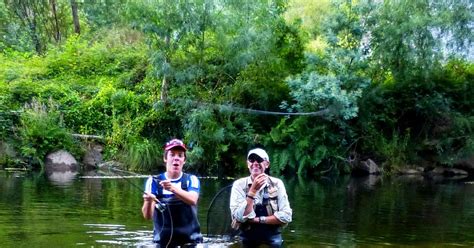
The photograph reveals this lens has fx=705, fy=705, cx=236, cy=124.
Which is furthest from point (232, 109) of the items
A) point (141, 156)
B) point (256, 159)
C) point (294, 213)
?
point (256, 159)

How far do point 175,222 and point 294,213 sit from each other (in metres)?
6.00

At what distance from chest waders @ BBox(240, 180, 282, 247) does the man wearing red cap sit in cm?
60

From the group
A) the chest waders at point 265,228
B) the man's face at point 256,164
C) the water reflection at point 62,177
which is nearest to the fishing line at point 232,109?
the water reflection at point 62,177

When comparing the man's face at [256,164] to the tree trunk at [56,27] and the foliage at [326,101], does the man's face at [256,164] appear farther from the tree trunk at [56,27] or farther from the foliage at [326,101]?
the tree trunk at [56,27]

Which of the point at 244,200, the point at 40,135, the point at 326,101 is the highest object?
the point at 326,101

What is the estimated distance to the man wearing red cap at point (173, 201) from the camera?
739 centimetres

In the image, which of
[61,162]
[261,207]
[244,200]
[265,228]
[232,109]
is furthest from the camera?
[232,109]

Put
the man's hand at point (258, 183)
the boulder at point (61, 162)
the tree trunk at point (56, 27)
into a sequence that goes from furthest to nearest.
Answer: the tree trunk at point (56, 27)
the boulder at point (61, 162)
the man's hand at point (258, 183)

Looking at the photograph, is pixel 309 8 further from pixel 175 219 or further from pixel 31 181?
pixel 175 219

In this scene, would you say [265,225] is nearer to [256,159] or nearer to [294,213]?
[256,159]

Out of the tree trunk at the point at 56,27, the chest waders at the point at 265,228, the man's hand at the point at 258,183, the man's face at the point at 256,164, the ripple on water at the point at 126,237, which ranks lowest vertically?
the ripple on water at the point at 126,237

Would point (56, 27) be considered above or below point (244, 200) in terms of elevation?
above

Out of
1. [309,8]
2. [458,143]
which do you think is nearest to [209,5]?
[458,143]

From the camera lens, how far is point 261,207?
8102mm
